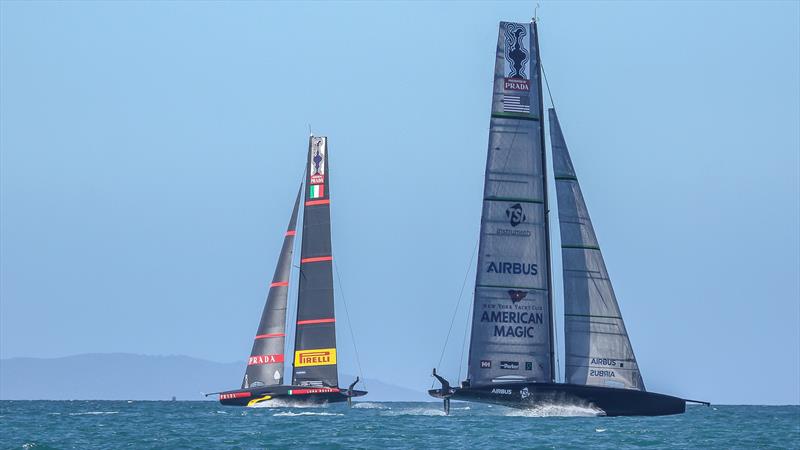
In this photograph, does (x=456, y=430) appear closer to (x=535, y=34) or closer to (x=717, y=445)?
→ (x=717, y=445)

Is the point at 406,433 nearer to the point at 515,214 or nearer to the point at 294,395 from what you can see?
the point at 515,214

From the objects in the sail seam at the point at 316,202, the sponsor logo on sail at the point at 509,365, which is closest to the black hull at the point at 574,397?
the sponsor logo on sail at the point at 509,365

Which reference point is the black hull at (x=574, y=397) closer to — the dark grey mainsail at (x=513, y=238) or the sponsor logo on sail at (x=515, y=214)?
the dark grey mainsail at (x=513, y=238)

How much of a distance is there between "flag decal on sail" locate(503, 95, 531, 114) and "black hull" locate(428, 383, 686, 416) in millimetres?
9315

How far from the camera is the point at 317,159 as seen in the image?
74.6 meters

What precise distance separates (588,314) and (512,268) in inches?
119

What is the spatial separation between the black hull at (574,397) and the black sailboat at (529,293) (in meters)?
0.03

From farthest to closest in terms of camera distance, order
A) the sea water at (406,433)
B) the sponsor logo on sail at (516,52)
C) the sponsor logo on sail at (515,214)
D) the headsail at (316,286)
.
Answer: the headsail at (316,286)
the sponsor logo on sail at (516,52)
the sponsor logo on sail at (515,214)
the sea water at (406,433)

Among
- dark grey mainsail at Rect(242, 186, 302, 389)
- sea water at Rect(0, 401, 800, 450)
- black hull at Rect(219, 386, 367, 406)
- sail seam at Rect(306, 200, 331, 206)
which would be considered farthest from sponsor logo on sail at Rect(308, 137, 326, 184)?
sea water at Rect(0, 401, 800, 450)

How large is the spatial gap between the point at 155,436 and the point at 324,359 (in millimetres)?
22164

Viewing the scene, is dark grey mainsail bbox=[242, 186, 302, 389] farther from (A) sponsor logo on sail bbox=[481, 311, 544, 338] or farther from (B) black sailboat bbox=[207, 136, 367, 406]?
(A) sponsor logo on sail bbox=[481, 311, 544, 338]

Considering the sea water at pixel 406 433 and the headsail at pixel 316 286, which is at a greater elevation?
the headsail at pixel 316 286

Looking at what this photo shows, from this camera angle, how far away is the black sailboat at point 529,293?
50.4 metres

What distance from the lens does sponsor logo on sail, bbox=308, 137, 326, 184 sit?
244ft
